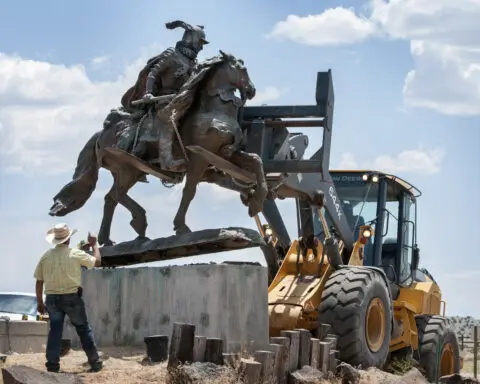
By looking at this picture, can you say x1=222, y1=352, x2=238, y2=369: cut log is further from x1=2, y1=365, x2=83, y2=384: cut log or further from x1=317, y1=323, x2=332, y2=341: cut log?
x1=317, y1=323, x2=332, y2=341: cut log

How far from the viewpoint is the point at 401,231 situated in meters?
16.5

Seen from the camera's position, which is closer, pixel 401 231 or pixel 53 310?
pixel 53 310

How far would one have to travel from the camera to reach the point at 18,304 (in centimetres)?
2000

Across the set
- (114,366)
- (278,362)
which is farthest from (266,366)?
(114,366)

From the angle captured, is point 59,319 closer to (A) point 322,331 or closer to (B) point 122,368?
(B) point 122,368

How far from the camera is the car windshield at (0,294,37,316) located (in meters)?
19.7

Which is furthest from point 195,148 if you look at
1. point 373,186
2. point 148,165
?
point 373,186

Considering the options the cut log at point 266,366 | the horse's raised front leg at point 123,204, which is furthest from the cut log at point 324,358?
the horse's raised front leg at point 123,204

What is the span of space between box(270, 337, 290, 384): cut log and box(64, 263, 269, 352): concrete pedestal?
0.84m

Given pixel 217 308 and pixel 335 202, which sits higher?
pixel 335 202

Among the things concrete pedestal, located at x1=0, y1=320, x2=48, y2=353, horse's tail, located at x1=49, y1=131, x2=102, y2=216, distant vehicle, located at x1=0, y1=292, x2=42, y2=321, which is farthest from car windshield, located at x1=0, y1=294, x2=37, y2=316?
A: horse's tail, located at x1=49, y1=131, x2=102, y2=216

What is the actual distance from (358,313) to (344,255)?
2.31 m

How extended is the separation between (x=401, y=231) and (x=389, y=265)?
56 cm

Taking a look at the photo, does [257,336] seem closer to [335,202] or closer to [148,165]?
[148,165]
